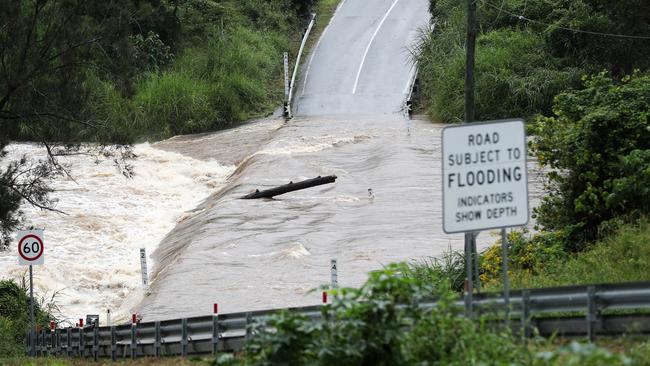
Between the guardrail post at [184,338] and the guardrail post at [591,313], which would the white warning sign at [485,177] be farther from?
the guardrail post at [184,338]

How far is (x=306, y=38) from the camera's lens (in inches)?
2314

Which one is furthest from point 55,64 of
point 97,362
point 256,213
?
point 256,213

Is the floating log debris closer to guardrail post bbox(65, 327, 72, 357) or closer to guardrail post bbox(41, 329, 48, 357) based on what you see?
guardrail post bbox(41, 329, 48, 357)

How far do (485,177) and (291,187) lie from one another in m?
24.9

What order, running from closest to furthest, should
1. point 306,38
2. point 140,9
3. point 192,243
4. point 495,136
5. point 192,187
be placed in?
point 495,136, point 140,9, point 192,243, point 192,187, point 306,38

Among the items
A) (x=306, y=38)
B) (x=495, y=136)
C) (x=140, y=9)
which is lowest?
(x=495, y=136)

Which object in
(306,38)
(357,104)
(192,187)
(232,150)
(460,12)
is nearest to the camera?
(192,187)

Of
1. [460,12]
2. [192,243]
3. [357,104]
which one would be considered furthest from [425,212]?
[460,12]

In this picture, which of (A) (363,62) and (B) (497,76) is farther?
(A) (363,62)

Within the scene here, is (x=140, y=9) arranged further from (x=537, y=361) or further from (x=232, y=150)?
(x=232, y=150)

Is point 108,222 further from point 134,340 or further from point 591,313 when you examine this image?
point 591,313

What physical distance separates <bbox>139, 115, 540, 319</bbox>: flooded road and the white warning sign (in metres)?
12.7

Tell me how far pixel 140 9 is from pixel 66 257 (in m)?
13.0

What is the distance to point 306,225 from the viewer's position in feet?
103
